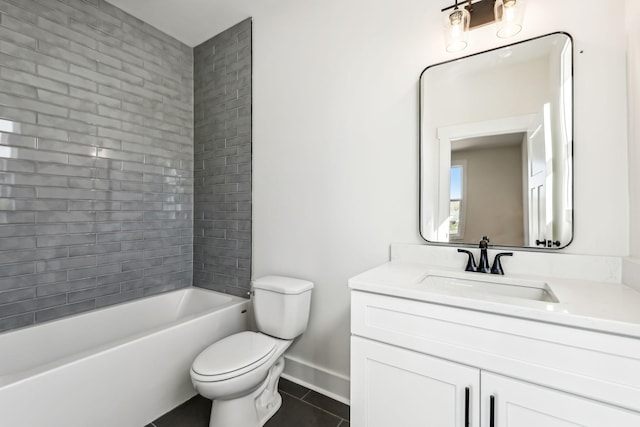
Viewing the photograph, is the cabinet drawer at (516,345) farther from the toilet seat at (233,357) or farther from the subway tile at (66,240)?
the subway tile at (66,240)

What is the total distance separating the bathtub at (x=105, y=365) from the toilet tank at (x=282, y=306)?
0.34 meters

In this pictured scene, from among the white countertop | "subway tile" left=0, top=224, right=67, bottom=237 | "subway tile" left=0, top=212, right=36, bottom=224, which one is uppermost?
"subway tile" left=0, top=212, right=36, bottom=224

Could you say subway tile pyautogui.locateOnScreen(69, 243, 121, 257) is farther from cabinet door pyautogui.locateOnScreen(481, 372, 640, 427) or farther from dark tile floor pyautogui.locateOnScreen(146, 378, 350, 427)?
cabinet door pyautogui.locateOnScreen(481, 372, 640, 427)

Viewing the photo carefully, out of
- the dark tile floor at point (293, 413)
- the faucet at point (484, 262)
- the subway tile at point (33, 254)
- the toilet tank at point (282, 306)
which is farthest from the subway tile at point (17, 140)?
the faucet at point (484, 262)

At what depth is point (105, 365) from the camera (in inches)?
55.2

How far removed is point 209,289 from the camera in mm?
2486

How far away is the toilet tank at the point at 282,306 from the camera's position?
69.5 inches

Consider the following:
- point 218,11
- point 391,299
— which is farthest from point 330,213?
point 218,11

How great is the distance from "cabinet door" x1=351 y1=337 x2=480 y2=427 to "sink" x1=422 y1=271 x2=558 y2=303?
0.28 meters

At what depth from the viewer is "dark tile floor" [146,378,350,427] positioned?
159 cm

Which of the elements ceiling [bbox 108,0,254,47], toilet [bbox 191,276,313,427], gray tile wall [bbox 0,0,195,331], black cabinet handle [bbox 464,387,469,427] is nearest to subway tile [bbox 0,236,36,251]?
gray tile wall [bbox 0,0,195,331]

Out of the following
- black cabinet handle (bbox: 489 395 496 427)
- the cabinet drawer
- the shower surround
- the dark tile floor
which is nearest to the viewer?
the cabinet drawer

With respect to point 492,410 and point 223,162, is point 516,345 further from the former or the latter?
point 223,162

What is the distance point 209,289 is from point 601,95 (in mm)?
2711
